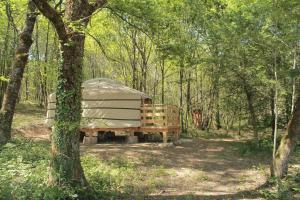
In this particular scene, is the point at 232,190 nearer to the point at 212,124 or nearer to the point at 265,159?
the point at 265,159

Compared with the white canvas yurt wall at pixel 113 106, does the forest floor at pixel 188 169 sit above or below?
below

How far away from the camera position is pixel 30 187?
5.56m

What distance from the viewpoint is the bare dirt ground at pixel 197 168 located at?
7.36m

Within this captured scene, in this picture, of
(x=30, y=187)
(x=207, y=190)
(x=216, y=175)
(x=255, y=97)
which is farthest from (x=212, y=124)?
(x=30, y=187)

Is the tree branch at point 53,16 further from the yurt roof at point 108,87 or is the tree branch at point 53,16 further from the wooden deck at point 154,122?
the yurt roof at point 108,87

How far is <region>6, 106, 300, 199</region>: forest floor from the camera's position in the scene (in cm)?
732

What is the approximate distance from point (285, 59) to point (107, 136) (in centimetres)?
668

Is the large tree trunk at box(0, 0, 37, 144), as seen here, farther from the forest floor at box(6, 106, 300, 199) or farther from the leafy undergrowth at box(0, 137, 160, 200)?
the forest floor at box(6, 106, 300, 199)

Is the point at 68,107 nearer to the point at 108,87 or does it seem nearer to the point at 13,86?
the point at 13,86

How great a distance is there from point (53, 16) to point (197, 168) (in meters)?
5.62

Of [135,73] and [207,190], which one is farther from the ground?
[135,73]

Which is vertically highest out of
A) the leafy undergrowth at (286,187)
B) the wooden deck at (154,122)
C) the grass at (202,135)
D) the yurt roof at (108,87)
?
the yurt roof at (108,87)

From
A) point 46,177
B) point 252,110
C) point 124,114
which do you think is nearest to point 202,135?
point 252,110

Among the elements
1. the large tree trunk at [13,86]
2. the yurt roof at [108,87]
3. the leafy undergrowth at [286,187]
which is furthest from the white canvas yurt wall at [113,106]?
the leafy undergrowth at [286,187]
